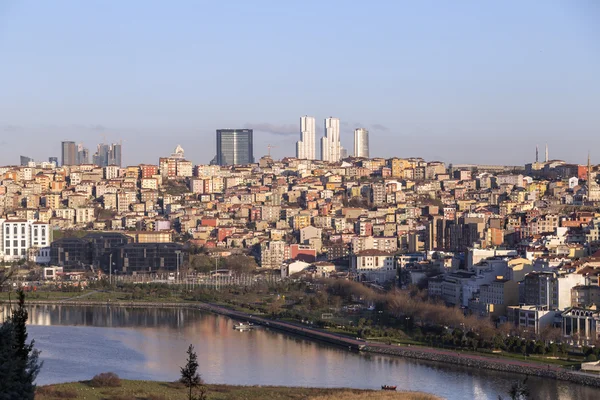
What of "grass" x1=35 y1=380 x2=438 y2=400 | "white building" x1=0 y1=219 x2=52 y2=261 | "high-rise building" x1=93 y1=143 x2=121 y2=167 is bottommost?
"grass" x1=35 y1=380 x2=438 y2=400

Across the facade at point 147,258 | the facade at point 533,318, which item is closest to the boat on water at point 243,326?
the facade at point 533,318

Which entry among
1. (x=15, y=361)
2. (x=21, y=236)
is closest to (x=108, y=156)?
(x=21, y=236)

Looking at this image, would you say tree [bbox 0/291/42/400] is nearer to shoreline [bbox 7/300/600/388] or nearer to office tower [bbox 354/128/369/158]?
shoreline [bbox 7/300/600/388]

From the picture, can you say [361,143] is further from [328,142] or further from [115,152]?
[115,152]

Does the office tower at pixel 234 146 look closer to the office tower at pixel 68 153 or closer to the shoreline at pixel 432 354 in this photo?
the office tower at pixel 68 153

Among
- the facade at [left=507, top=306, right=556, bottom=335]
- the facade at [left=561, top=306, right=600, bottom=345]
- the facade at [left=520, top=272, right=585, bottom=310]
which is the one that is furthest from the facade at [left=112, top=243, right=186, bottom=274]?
the facade at [left=561, top=306, right=600, bottom=345]

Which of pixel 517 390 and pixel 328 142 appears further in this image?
pixel 328 142
